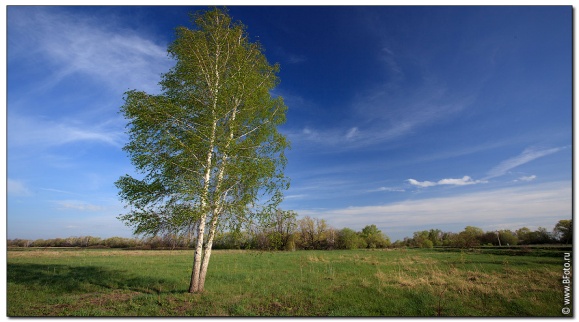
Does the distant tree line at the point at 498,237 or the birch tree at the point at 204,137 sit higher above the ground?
the birch tree at the point at 204,137

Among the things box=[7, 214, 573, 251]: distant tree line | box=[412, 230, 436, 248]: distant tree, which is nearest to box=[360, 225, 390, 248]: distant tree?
box=[7, 214, 573, 251]: distant tree line

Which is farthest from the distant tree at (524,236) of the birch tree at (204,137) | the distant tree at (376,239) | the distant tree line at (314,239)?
the birch tree at (204,137)

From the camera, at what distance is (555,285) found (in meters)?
11.9

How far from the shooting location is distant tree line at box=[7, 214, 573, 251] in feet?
35.3

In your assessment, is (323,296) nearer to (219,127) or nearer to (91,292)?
(219,127)

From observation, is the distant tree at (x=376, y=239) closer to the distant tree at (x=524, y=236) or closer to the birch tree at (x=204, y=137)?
the distant tree at (x=524, y=236)

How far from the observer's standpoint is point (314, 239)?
79.0 meters

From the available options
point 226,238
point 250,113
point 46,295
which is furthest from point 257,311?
point 46,295

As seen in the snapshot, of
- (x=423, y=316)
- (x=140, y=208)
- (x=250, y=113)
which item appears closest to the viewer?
(x=423, y=316)

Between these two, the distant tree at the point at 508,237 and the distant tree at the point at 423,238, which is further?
the distant tree at the point at 423,238

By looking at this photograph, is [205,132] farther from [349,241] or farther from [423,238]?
[423,238]

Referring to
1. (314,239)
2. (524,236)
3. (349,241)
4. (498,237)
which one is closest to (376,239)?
(349,241)

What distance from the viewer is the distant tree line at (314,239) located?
424 inches

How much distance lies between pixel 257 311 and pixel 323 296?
341 centimetres
